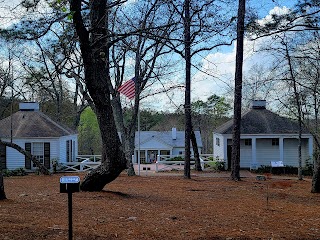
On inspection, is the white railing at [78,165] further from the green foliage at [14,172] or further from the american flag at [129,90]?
the american flag at [129,90]

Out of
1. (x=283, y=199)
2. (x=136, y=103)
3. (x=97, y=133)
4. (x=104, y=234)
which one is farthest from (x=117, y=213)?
(x=97, y=133)

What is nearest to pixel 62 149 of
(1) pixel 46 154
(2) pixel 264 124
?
(1) pixel 46 154

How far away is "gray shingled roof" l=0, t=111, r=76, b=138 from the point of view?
27292 mm

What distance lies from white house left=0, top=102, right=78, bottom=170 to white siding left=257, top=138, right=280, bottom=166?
1483 centimetres

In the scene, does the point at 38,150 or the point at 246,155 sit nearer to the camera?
the point at 38,150

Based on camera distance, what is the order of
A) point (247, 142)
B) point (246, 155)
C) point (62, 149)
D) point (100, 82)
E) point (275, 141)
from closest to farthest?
1. point (100, 82)
2. point (62, 149)
3. point (246, 155)
4. point (275, 141)
5. point (247, 142)

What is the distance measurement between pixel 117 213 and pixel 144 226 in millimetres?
1468

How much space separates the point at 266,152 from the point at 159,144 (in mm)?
13408

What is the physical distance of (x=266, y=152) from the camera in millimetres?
31625

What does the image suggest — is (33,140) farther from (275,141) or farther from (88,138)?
(88,138)

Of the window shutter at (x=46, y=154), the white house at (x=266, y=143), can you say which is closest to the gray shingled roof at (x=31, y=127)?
the window shutter at (x=46, y=154)

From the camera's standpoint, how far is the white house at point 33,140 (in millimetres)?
26859

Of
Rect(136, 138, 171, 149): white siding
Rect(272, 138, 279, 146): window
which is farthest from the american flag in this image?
Rect(136, 138, 171, 149): white siding

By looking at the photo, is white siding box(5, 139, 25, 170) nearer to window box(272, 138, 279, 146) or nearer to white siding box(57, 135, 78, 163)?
white siding box(57, 135, 78, 163)
